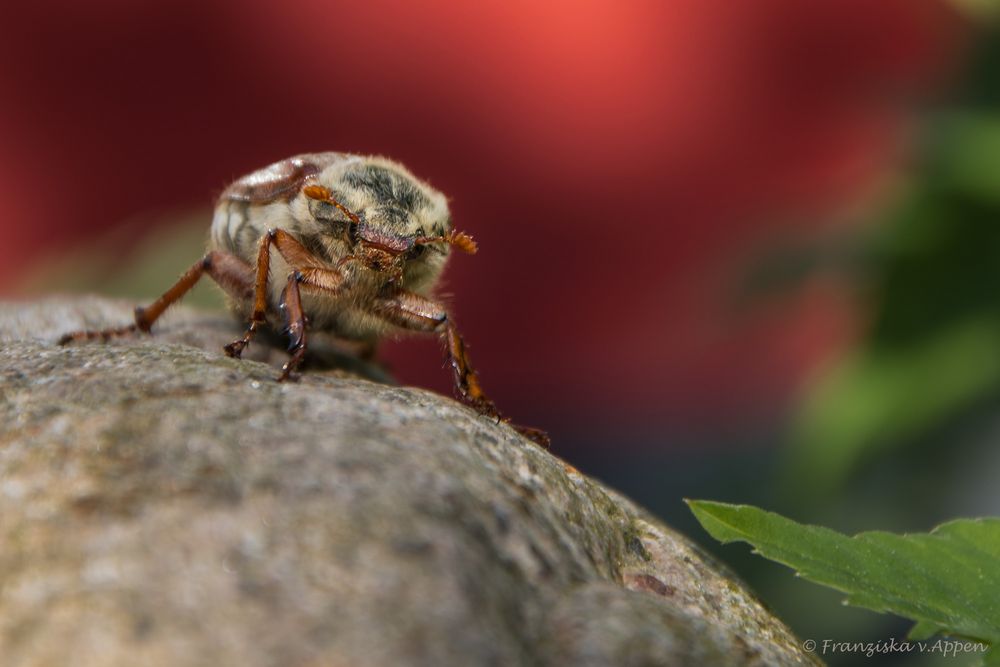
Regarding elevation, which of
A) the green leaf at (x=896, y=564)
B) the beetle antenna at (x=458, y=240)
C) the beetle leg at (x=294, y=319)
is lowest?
the beetle leg at (x=294, y=319)

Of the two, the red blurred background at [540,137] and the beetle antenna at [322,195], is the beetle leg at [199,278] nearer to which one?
the beetle antenna at [322,195]

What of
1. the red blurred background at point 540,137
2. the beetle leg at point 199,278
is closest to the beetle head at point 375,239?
the beetle leg at point 199,278

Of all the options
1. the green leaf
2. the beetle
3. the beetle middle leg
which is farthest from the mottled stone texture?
the beetle

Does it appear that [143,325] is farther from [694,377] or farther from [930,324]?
[694,377]

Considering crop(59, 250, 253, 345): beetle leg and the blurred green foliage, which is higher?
the blurred green foliage

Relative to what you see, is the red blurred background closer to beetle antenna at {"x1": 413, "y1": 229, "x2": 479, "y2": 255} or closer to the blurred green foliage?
the blurred green foliage

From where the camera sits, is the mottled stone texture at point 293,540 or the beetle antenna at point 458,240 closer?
the mottled stone texture at point 293,540

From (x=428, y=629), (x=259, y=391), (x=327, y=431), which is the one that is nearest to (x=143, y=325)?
(x=259, y=391)

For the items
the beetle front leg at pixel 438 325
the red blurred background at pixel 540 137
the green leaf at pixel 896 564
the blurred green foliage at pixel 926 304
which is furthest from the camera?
the red blurred background at pixel 540 137
